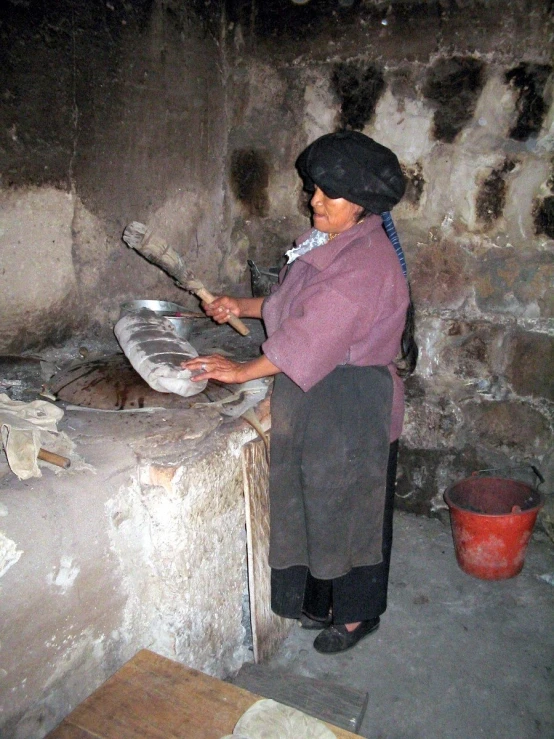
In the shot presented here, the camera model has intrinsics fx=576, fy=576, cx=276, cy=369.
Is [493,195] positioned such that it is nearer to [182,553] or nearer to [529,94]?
[529,94]

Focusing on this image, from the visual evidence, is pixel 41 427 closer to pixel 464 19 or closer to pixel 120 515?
pixel 120 515

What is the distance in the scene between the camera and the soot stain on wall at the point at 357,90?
2621 mm

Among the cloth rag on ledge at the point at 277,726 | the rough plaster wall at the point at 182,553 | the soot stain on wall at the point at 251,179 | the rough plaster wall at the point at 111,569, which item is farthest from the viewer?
the soot stain on wall at the point at 251,179

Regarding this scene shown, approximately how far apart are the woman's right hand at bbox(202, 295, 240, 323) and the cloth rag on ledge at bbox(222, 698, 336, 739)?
1.25 m

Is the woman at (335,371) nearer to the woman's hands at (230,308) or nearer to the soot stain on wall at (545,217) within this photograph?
the woman's hands at (230,308)

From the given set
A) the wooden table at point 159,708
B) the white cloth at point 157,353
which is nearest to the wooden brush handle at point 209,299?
the white cloth at point 157,353

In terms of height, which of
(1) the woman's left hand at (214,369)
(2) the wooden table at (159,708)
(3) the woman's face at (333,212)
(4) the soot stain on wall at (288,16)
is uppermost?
(4) the soot stain on wall at (288,16)

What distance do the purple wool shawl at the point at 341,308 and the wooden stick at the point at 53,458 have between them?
594 millimetres

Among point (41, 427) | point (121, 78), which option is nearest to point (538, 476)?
point (41, 427)

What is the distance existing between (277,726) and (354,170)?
1.31 metres

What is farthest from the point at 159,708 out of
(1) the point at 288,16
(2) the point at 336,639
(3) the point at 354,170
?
(1) the point at 288,16

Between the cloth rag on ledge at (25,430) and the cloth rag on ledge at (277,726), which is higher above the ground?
the cloth rag on ledge at (25,430)

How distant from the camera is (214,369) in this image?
1.71 meters

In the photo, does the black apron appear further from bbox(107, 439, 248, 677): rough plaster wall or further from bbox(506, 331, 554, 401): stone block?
bbox(506, 331, 554, 401): stone block
